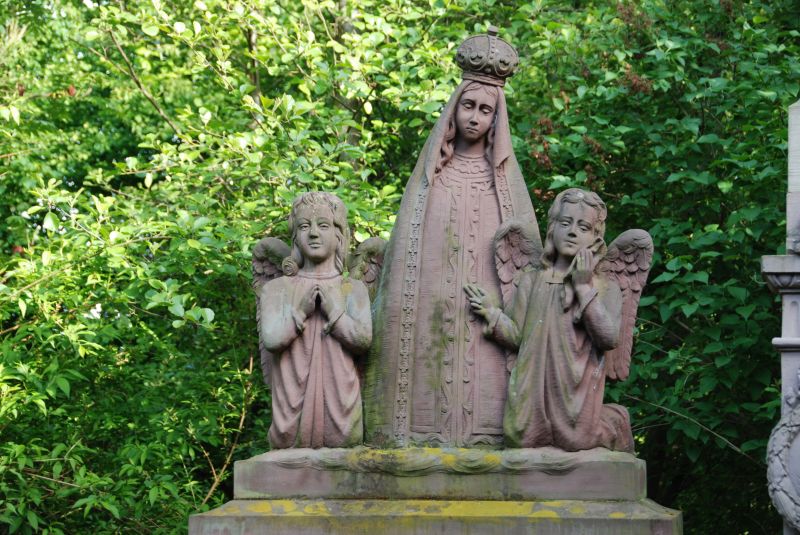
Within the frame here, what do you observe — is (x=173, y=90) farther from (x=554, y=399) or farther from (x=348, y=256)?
(x=554, y=399)

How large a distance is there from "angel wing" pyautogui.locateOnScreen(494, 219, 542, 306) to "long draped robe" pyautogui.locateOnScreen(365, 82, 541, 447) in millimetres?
72

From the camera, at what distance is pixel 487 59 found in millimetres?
9891

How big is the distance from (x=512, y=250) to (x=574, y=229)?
1.48 ft

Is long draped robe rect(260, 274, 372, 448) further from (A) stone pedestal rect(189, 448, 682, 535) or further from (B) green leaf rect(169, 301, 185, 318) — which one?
(B) green leaf rect(169, 301, 185, 318)

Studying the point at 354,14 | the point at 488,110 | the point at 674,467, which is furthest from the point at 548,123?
the point at 488,110

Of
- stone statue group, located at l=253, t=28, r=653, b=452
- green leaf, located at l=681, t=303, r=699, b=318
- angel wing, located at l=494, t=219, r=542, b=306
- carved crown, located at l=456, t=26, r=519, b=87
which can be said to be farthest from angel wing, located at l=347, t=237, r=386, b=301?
green leaf, located at l=681, t=303, r=699, b=318

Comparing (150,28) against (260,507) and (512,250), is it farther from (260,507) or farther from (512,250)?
(260,507)

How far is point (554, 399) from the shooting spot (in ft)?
30.5

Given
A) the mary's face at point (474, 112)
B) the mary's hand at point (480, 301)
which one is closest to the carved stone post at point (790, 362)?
the mary's hand at point (480, 301)

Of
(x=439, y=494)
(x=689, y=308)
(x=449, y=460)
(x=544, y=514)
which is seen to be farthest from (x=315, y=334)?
(x=689, y=308)

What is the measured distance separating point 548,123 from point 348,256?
4744mm

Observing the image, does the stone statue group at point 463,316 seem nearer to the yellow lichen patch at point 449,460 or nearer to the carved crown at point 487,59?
the carved crown at point 487,59

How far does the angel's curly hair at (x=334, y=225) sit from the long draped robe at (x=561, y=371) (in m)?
1.06

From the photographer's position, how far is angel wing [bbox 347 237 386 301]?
33.0 ft
